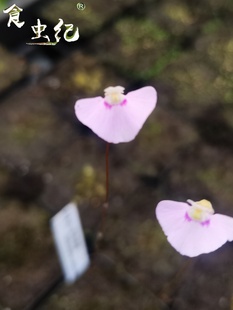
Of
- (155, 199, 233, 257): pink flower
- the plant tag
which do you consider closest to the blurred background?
the plant tag

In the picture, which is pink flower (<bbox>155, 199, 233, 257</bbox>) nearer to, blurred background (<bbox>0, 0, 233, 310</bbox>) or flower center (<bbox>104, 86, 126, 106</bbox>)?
flower center (<bbox>104, 86, 126, 106</bbox>)

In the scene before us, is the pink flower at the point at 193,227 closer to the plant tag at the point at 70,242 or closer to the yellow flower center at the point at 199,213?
the yellow flower center at the point at 199,213

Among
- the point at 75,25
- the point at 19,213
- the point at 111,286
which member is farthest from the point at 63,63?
the point at 111,286

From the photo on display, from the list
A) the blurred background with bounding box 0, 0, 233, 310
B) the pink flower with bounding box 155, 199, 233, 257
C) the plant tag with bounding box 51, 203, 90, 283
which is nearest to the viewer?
the pink flower with bounding box 155, 199, 233, 257

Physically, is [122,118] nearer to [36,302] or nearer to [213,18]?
[36,302]

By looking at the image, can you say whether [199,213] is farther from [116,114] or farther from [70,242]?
[70,242]

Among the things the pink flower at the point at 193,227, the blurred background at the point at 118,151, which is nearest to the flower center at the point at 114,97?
the pink flower at the point at 193,227
